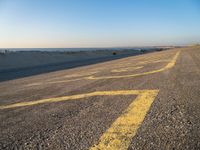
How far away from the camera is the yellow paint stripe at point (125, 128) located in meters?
2.21

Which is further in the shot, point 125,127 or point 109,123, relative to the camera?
point 109,123

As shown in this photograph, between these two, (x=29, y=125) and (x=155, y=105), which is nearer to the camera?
(x=29, y=125)

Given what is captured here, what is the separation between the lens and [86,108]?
3668mm

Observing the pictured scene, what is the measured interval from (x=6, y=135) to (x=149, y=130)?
1.65 meters

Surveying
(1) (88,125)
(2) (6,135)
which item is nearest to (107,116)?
(1) (88,125)

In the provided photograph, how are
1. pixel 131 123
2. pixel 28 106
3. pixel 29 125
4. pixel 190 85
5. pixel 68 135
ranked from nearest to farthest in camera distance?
pixel 68 135 < pixel 131 123 < pixel 29 125 < pixel 28 106 < pixel 190 85

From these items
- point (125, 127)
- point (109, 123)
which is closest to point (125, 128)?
point (125, 127)

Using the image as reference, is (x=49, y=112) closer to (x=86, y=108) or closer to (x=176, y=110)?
(x=86, y=108)

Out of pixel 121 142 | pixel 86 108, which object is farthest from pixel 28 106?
pixel 121 142

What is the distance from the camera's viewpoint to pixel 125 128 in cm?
261

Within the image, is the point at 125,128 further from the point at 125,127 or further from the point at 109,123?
the point at 109,123

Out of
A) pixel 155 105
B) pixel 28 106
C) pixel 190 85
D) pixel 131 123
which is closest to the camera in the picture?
pixel 131 123

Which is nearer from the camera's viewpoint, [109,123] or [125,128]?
[125,128]

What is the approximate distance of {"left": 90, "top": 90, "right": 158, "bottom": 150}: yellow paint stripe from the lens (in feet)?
7.26
